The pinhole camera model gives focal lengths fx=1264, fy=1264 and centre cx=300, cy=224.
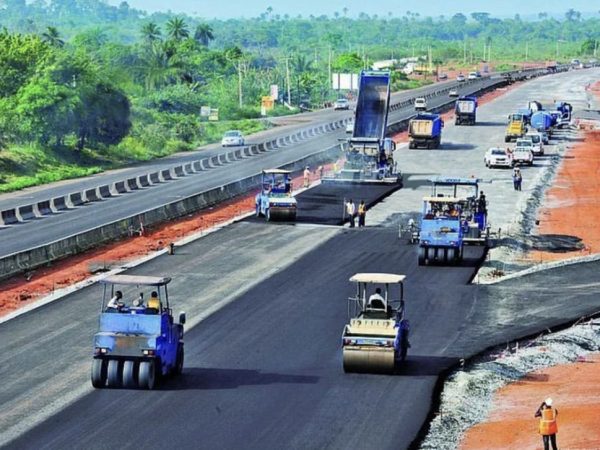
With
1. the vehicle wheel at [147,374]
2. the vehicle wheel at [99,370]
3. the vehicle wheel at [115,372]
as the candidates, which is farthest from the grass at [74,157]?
the vehicle wheel at [147,374]

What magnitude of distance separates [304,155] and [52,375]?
66777 millimetres

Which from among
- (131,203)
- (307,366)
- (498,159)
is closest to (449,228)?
(307,366)

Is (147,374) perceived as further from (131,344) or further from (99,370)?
(99,370)

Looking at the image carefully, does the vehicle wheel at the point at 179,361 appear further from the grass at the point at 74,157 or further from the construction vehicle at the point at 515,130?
the construction vehicle at the point at 515,130

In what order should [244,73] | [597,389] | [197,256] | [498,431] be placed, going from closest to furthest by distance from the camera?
[498,431]
[597,389]
[197,256]
[244,73]

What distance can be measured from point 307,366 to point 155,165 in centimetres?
6212

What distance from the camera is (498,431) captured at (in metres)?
27.9

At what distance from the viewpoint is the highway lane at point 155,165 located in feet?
240

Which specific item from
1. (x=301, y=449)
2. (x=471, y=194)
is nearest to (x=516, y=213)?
(x=471, y=194)

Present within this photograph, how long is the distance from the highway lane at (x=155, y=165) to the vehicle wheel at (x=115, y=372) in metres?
39.0

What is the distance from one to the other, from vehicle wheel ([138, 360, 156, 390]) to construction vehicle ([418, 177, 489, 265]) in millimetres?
21029

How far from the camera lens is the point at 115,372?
97.7ft

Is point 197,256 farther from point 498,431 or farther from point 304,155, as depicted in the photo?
point 304,155

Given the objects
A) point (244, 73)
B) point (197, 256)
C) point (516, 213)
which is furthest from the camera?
point (244, 73)
